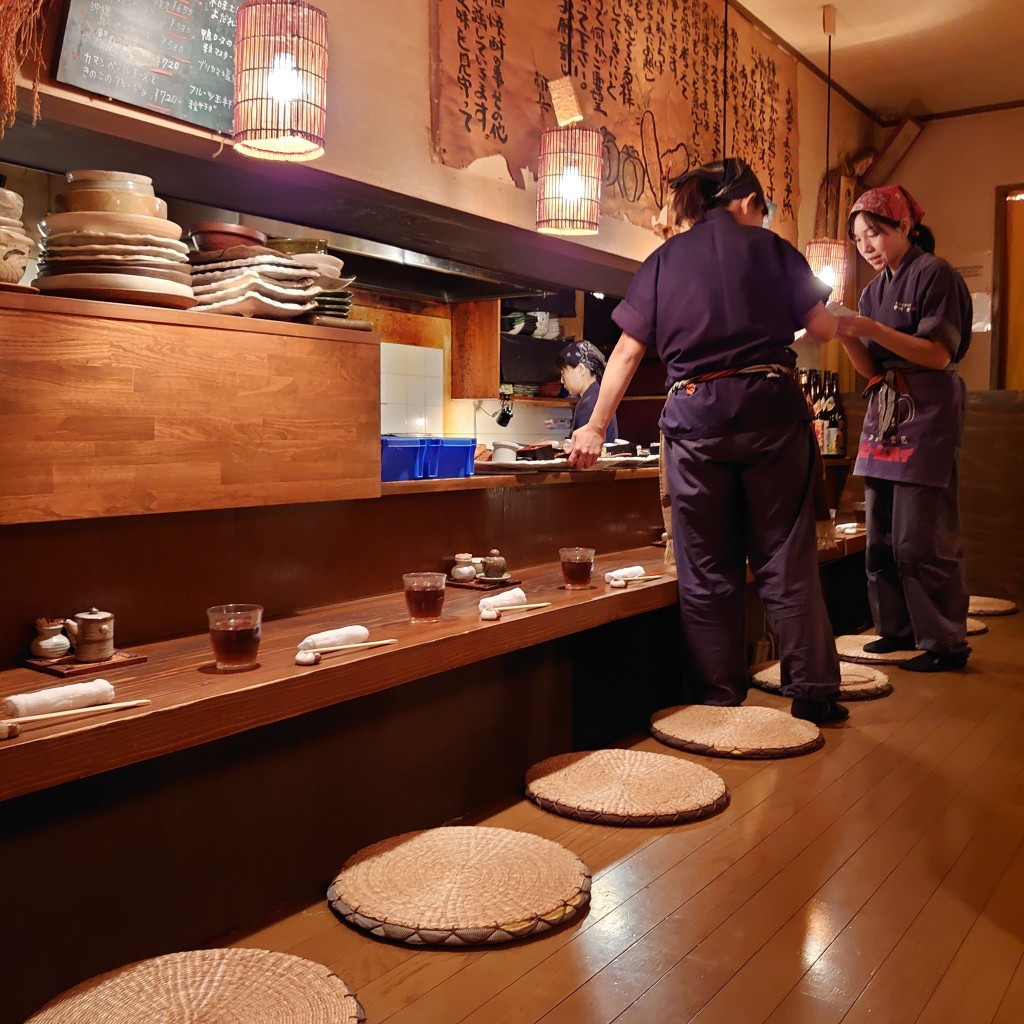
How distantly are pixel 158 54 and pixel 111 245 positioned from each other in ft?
2.75

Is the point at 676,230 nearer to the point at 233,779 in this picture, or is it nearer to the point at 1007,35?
the point at 233,779

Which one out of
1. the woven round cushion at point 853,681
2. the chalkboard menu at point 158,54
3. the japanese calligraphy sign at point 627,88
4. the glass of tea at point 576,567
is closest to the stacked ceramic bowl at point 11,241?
the chalkboard menu at point 158,54

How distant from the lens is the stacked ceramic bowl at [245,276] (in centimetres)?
233

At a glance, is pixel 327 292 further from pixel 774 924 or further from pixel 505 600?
pixel 774 924

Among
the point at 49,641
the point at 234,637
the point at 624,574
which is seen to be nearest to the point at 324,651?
the point at 234,637

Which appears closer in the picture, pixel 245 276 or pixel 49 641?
pixel 49 641

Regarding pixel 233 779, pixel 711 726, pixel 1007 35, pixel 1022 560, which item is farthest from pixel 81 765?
pixel 1007 35

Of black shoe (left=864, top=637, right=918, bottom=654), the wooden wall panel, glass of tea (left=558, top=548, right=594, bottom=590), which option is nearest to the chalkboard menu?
the wooden wall panel

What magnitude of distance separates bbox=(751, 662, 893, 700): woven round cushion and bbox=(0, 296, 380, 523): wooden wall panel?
1.75m

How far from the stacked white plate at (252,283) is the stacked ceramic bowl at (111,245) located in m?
0.13

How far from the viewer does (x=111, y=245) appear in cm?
209

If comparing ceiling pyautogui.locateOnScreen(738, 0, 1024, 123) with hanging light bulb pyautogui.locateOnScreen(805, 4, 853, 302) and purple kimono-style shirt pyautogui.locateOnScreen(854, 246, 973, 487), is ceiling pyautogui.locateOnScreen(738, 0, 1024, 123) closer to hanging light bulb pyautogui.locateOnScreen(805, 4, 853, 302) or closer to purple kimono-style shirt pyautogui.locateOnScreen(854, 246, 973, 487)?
hanging light bulb pyautogui.locateOnScreen(805, 4, 853, 302)

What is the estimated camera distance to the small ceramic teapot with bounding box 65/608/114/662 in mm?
2004

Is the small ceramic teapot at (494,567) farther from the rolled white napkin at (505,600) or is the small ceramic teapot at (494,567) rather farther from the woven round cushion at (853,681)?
the woven round cushion at (853,681)
